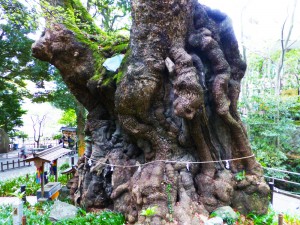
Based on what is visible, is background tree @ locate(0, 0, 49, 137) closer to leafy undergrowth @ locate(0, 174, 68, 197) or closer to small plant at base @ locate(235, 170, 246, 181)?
leafy undergrowth @ locate(0, 174, 68, 197)

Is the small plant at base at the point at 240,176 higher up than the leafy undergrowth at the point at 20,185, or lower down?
higher up

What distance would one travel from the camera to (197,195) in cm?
521

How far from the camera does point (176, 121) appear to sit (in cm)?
543

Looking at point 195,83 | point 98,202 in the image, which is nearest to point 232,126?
point 195,83

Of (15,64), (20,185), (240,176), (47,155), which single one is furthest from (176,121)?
(15,64)

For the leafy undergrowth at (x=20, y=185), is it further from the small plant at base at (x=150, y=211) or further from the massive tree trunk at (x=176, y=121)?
the small plant at base at (x=150, y=211)

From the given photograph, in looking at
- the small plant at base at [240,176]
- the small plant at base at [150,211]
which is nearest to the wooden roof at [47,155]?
the small plant at base at [150,211]

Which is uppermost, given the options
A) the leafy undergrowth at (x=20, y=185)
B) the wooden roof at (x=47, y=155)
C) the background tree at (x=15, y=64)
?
the background tree at (x=15, y=64)

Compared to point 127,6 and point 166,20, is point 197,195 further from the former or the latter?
point 127,6

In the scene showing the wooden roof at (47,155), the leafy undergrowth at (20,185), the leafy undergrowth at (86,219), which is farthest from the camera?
the leafy undergrowth at (20,185)

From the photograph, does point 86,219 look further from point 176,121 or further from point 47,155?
point 47,155

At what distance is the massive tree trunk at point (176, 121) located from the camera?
4.88 m

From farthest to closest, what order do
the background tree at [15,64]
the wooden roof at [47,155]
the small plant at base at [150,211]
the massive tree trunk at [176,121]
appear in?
the background tree at [15,64], the wooden roof at [47,155], the massive tree trunk at [176,121], the small plant at base at [150,211]

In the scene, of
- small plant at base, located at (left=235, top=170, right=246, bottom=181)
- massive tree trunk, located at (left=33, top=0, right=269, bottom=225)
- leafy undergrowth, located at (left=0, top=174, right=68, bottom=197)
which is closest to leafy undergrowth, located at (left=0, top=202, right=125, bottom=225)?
massive tree trunk, located at (left=33, top=0, right=269, bottom=225)
